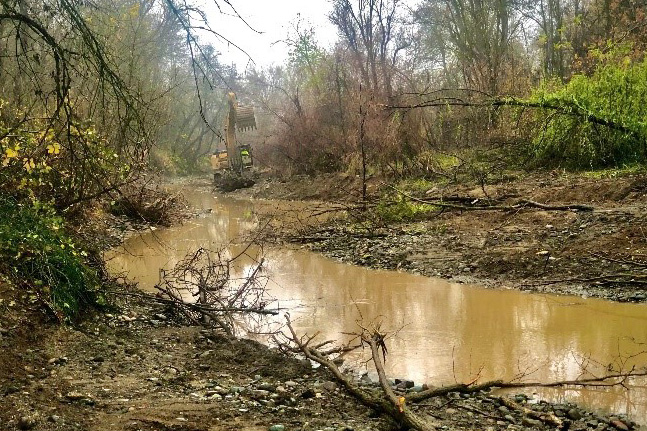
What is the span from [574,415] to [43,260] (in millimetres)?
4925

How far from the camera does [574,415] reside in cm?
471

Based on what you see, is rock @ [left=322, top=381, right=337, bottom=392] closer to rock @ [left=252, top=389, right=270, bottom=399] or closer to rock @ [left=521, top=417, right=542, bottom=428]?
rock @ [left=252, top=389, right=270, bottom=399]

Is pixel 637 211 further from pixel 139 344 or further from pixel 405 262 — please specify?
pixel 139 344

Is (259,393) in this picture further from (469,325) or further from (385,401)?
(469,325)

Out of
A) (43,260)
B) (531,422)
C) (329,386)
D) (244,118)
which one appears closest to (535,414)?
(531,422)

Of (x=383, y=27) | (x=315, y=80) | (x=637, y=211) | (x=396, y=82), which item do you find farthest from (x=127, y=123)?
(x=315, y=80)

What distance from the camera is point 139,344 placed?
6.23 meters

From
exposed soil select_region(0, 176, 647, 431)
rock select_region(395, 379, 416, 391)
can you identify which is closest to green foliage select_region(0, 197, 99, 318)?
exposed soil select_region(0, 176, 647, 431)

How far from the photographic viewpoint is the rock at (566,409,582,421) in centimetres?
469

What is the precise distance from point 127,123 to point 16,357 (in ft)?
7.12

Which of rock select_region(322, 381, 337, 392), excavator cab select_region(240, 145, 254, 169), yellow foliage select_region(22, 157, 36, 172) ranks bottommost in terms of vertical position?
rock select_region(322, 381, 337, 392)

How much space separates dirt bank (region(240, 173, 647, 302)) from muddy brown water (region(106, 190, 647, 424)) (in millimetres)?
444

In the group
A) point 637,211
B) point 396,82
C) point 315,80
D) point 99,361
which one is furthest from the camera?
Answer: point 315,80

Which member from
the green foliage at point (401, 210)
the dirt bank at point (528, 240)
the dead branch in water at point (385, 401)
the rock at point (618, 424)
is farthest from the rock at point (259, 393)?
the green foliage at point (401, 210)
